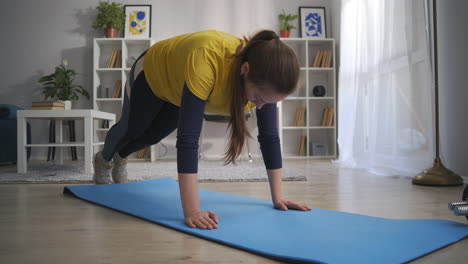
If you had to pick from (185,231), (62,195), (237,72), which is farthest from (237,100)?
(62,195)

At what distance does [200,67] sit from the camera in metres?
1.06

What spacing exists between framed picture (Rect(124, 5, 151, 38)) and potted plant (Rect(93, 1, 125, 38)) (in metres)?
0.13

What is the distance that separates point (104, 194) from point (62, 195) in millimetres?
264

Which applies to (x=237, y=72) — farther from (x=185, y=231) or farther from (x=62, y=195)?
(x=62, y=195)

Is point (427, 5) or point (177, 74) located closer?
point (177, 74)

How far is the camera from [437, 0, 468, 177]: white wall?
6.97 ft

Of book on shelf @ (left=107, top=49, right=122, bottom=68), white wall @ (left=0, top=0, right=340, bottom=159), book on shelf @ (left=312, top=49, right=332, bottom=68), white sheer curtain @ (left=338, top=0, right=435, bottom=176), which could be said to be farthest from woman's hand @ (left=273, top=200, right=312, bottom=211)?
book on shelf @ (left=107, top=49, right=122, bottom=68)

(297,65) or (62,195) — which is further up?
(297,65)

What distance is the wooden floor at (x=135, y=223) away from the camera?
0.82 meters

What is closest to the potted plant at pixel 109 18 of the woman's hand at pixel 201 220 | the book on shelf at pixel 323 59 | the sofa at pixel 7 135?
the sofa at pixel 7 135

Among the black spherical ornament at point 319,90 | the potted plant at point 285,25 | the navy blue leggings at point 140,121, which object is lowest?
the navy blue leggings at point 140,121

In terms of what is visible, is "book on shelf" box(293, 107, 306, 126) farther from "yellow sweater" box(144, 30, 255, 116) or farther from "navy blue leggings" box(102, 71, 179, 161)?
"yellow sweater" box(144, 30, 255, 116)

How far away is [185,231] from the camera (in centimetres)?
101

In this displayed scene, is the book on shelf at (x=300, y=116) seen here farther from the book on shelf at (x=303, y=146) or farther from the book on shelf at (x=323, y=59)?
the book on shelf at (x=323, y=59)
